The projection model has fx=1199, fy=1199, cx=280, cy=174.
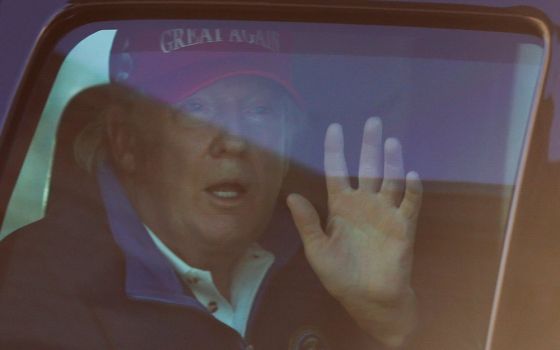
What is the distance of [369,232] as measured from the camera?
195 cm

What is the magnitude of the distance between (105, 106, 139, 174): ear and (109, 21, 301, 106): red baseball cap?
0.06 meters

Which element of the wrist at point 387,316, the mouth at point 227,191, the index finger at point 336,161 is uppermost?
the index finger at point 336,161

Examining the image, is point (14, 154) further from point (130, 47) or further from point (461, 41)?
point (461, 41)

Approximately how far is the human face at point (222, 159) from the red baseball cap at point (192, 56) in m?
0.02

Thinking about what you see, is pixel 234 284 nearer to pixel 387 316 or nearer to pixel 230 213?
pixel 230 213

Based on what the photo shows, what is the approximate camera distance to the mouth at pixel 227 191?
78.5 inches

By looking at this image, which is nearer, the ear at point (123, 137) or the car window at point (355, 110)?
the car window at point (355, 110)

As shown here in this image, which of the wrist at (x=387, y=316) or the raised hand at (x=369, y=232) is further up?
the raised hand at (x=369, y=232)

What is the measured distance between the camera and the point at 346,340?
1999 millimetres

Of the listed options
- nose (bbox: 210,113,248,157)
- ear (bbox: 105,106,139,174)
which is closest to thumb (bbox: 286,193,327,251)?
nose (bbox: 210,113,248,157)

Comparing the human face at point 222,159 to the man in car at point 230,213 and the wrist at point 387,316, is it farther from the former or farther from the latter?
the wrist at point 387,316

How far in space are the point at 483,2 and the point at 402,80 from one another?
7.0 inches

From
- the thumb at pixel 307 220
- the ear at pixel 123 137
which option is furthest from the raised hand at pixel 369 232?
the ear at pixel 123 137

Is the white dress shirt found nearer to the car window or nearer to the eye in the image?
the car window
